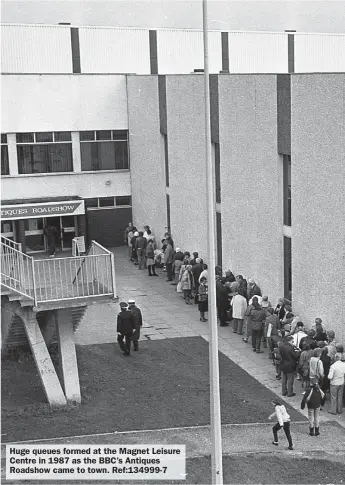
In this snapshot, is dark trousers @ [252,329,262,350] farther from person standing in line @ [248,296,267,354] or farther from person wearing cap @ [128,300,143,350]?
person wearing cap @ [128,300,143,350]

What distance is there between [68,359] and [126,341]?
9.84 feet

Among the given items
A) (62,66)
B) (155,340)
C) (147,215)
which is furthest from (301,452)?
(62,66)

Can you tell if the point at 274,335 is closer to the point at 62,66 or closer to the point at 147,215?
the point at 147,215

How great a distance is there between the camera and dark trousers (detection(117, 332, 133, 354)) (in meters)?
18.9

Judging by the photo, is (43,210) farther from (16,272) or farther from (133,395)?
(16,272)

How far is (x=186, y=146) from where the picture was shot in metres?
26.2

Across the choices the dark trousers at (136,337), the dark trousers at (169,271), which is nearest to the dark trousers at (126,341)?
the dark trousers at (136,337)

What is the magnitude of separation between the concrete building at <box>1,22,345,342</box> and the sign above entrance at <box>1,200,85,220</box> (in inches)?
2.0

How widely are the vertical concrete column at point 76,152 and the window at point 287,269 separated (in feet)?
42.3

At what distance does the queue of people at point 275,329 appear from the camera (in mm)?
15938

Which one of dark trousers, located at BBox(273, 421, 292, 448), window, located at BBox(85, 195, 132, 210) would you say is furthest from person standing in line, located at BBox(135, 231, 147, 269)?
dark trousers, located at BBox(273, 421, 292, 448)

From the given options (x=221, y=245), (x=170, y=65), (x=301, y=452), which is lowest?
(x=301, y=452)

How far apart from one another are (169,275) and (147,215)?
16.9 ft

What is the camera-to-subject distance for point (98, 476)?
13000mm
